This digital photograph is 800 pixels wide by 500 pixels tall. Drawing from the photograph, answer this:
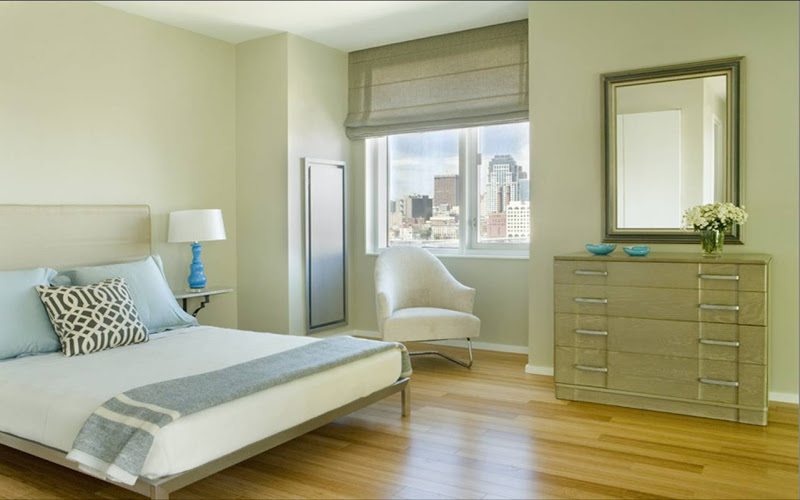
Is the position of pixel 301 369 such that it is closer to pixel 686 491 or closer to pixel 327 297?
pixel 686 491

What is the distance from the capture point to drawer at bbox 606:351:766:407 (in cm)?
324

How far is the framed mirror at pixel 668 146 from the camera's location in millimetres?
3635

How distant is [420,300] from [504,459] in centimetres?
219

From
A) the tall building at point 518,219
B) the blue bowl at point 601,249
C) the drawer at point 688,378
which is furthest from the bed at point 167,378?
the tall building at point 518,219

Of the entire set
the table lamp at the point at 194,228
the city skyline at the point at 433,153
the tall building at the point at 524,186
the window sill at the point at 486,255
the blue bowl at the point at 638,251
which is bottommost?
the window sill at the point at 486,255

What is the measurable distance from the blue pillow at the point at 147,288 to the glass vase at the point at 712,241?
2931mm

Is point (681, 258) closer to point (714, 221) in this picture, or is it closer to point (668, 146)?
point (714, 221)

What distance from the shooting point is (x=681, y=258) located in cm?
343

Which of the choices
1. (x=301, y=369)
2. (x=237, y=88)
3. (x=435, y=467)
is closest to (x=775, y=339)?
(x=435, y=467)

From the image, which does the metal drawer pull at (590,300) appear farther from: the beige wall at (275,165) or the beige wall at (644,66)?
the beige wall at (275,165)

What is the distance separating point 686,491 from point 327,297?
3352 millimetres

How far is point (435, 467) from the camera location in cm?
272

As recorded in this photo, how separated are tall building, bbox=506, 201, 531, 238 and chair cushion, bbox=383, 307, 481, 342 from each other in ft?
2.95

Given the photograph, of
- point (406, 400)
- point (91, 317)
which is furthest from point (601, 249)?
A: point (91, 317)
